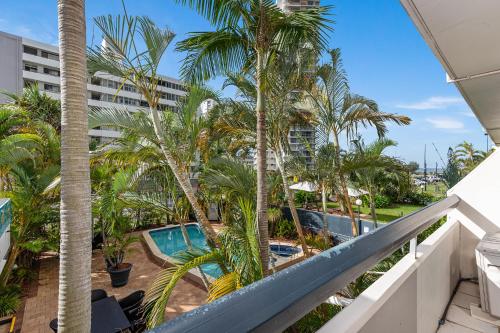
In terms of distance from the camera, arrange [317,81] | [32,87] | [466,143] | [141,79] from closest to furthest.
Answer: [141,79] < [317,81] < [32,87] < [466,143]

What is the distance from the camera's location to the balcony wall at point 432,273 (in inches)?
35.2

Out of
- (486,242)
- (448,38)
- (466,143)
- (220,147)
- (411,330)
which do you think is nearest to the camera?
(411,330)

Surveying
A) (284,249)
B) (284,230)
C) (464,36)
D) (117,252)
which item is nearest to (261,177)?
(464,36)

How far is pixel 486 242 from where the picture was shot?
2.08 meters

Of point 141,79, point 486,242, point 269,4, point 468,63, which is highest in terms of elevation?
point 269,4

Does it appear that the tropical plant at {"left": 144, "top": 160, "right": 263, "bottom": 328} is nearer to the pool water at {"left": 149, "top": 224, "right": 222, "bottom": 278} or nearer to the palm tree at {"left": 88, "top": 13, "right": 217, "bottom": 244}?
the palm tree at {"left": 88, "top": 13, "right": 217, "bottom": 244}

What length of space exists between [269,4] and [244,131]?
273 centimetres

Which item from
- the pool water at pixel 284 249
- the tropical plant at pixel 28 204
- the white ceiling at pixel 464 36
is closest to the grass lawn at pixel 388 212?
the pool water at pixel 284 249

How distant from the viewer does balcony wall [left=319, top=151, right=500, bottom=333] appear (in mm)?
893

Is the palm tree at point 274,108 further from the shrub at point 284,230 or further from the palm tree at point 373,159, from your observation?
the shrub at point 284,230

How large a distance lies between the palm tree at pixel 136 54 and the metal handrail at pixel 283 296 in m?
3.45

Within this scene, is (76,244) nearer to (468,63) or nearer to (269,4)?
(468,63)

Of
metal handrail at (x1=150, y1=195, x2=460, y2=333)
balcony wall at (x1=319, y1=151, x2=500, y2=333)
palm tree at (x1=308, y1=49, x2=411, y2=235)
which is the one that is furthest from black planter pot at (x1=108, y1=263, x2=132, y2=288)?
metal handrail at (x1=150, y1=195, x2=460, y2=333)

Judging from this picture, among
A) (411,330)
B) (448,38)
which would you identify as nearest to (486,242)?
(411,330)
